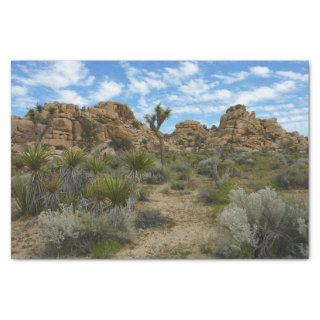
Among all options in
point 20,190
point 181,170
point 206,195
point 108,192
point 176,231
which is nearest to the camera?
point 108,192

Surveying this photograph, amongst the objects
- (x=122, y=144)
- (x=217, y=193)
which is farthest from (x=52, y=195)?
(x=217, y=193)

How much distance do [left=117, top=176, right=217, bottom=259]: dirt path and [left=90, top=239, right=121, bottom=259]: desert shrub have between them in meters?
0.09

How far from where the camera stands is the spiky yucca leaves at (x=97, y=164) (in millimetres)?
5410

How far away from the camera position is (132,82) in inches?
197

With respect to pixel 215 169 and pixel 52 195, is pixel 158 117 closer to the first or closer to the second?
pixel 215 169

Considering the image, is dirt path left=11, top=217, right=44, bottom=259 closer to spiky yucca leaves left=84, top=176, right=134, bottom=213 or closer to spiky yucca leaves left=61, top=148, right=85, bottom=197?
spiky yucca leaves left=61, top=148, right=85, bottom=197

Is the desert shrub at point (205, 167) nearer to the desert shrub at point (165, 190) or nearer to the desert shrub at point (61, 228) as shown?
the desert shrub at point (165, 190)

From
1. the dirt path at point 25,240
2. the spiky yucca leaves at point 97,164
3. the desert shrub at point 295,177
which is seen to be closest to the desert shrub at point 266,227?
the desert shrub at point 295,177

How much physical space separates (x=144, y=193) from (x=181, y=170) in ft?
2.15

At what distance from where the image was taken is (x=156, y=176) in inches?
222

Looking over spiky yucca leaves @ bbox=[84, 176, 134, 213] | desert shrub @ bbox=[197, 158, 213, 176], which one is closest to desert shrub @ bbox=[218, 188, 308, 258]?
desert shrub @ bbox=[197, 158, 213, 176]

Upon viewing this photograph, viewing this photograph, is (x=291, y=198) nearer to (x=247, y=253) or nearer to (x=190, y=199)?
(x=247, y=253)

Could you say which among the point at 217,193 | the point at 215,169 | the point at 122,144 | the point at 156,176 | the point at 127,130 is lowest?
the point at 217,193
